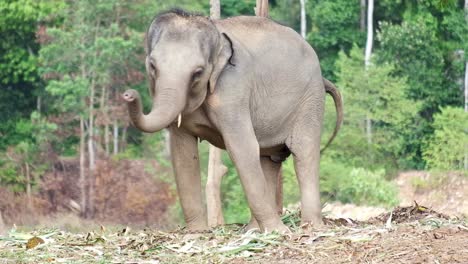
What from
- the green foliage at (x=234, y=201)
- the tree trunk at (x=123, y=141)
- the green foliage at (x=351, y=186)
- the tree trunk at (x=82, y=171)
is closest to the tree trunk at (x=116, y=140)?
the tree trunk at (x=123, y=141)

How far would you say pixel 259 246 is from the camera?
1013 centimetres

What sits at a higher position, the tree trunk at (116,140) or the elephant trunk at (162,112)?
the elephant trunk at (162,112)

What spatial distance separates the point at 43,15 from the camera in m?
44.4

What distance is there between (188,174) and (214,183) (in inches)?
257

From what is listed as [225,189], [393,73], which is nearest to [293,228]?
[225,189]

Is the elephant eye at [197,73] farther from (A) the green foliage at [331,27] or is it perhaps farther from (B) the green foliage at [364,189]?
(A) the green foliage at [331,27]

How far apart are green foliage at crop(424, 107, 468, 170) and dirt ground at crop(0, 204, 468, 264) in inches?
1083

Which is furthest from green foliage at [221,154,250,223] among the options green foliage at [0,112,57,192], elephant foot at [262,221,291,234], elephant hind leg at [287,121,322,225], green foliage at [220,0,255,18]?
elephant foot at [262,221,291,234]

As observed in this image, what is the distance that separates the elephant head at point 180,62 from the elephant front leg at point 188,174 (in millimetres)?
523

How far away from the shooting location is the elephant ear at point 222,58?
35.7 ft

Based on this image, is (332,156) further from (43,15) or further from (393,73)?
(43,15)

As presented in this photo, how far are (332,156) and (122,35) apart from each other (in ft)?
23.3

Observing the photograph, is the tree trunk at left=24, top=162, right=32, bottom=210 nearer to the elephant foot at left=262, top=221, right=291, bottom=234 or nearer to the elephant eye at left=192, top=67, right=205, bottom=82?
the elephant foot at left=262, top=221, right=291, bottom=234

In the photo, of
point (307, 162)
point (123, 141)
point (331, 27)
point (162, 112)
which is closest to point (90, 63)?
point (123, 141)
